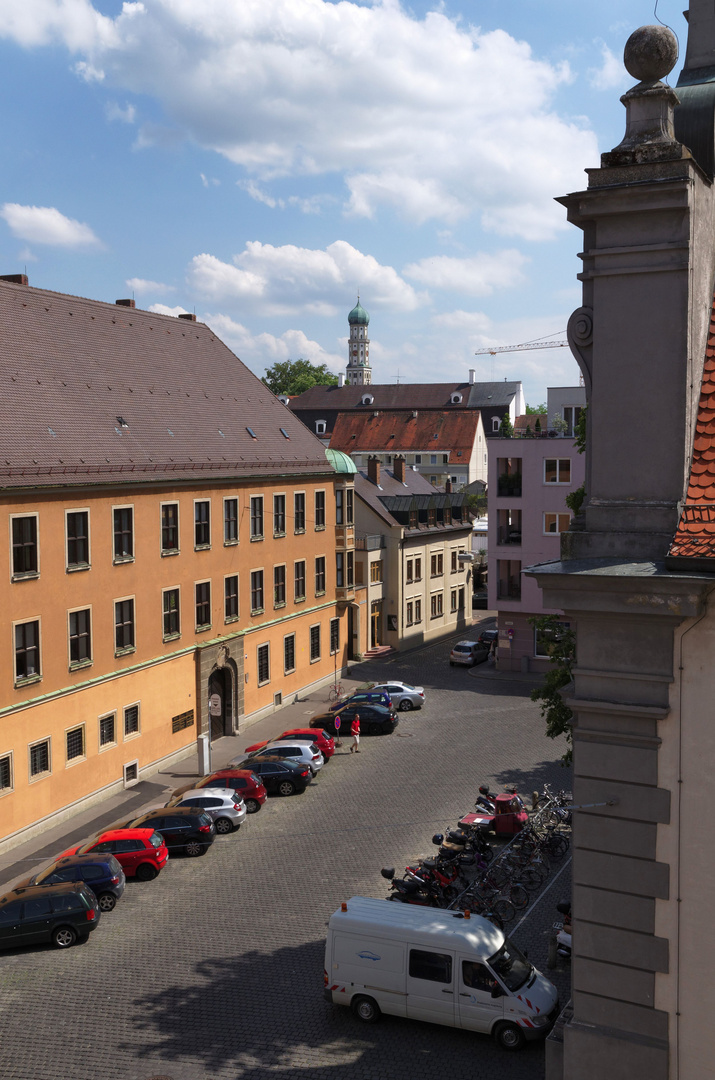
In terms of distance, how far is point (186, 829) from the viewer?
95.4 feet

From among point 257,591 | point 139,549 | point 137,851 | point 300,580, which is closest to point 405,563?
point 300,580

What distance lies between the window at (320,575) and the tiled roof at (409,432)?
66.8 meters

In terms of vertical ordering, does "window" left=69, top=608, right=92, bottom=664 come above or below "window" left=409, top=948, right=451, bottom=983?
above

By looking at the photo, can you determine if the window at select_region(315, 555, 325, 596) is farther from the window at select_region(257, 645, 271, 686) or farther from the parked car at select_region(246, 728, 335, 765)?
the parked car at select_region(246, 728, 335, 765)

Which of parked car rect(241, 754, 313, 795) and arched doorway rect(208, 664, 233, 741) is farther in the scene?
arched doorway rect(208, 664, 233, 741)

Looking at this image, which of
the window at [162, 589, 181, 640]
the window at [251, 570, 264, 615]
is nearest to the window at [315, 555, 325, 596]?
the window at [251, 570, 264, 615]

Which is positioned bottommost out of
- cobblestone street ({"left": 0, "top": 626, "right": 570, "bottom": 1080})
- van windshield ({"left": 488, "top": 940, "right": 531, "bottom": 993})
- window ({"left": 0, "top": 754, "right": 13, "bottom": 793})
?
cobblestone street ({"left": 0, "top": 626, "right": 570, "bottom": 1080})

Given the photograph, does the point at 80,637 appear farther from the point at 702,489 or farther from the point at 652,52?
the point at 652,52

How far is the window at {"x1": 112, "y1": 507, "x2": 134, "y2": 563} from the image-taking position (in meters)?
35.6

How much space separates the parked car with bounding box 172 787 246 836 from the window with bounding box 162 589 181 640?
8.90 metres

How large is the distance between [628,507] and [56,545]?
81.5 ft

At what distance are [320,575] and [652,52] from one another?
42423 mm

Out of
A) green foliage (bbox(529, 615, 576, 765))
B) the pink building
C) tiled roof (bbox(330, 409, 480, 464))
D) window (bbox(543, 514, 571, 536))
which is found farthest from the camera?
tiled roof (bbox(330, 409, 480, 464))

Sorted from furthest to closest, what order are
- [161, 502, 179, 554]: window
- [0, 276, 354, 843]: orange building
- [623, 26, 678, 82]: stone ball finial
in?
[161, 502, 179, 554]: window
[0, 276, 354, 843]: orange building
[623, 26, 678, 82]: stone ball finial
